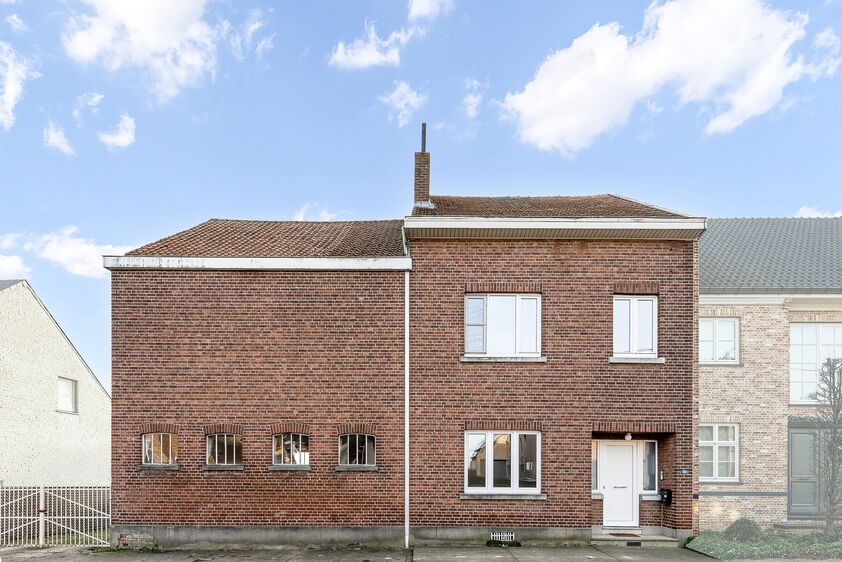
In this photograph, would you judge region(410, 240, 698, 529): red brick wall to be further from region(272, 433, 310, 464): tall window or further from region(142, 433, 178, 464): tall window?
region(142, 433, 178, 464): tall window

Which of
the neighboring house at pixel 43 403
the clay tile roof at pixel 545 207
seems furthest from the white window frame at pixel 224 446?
the neighboring house at pixel 43 403

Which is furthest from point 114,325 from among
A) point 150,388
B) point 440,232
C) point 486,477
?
point 486,477

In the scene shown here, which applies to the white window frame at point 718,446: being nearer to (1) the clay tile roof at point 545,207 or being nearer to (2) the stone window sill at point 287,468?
(1) the clay tile roof at point 545,207

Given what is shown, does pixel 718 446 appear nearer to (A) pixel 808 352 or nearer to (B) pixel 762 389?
(B) pixel 762 389

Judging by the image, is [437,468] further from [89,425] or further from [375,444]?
[89,425]

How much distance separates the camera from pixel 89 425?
971 inches

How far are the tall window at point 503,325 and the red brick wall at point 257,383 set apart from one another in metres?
1.67

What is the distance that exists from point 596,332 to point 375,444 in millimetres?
5557

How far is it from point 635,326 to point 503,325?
3002mm

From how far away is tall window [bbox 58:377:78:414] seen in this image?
23.2 m

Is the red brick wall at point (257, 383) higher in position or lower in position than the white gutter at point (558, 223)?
lower

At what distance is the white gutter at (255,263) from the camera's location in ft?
44.5

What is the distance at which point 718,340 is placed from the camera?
19.0 metres

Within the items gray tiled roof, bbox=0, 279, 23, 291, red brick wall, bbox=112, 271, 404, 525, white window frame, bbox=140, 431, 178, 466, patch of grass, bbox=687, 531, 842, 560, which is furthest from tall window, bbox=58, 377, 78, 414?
patch of grass, bbox=687, 531, 842, 560
